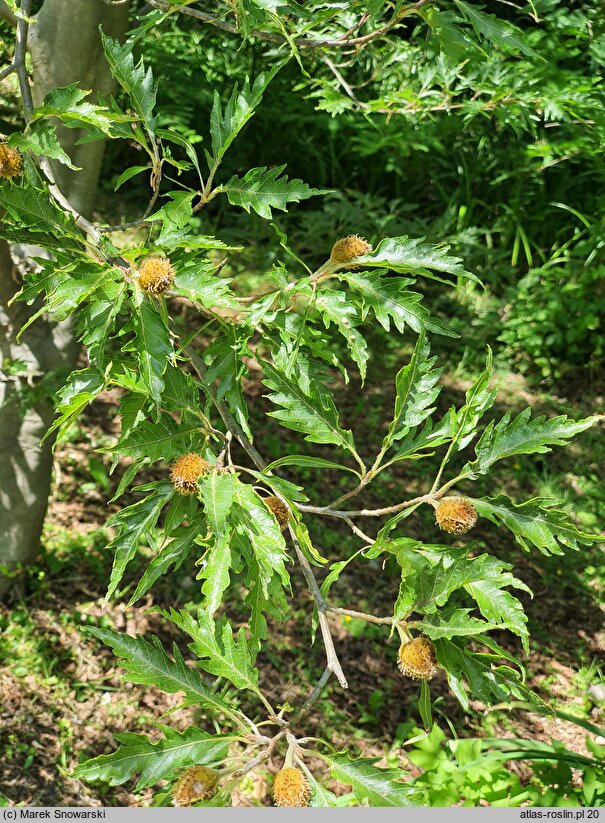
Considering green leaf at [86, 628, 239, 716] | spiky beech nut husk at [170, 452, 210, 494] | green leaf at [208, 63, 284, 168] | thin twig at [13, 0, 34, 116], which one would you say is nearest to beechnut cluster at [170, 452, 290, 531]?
spiky beech nut husk at [170, 452, 210, 494]

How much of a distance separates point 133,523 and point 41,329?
1.31 meters

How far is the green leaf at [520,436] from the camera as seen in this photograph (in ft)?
4.05

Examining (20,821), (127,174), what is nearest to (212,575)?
(127,174)

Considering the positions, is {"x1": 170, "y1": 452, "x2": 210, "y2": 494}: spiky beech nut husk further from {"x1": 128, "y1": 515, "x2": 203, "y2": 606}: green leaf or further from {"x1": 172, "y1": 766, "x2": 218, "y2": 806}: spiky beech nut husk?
{"x1": 172, "y1": 766, "x2": 218, "y2": 806}: spiky beech nut husk

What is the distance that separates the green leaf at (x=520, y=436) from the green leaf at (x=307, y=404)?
217 millimetres

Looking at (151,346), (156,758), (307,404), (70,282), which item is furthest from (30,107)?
(156,758)

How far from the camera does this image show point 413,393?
4.27ft

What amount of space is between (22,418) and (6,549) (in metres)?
0.59

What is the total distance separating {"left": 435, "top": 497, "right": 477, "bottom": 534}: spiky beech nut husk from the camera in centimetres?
121

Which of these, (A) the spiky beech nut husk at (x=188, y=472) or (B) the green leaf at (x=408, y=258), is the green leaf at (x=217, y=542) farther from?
(B) the green leaf at (x=408, y=258)

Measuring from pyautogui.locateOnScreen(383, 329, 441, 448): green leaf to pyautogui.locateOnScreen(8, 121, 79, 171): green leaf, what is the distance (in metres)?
0.61

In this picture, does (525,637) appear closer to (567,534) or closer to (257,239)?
(567,534)

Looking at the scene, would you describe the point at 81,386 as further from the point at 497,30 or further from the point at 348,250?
the point at 497,30

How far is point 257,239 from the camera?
15.0 feet
